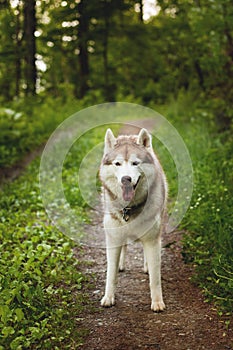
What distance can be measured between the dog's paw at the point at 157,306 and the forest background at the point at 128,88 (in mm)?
426

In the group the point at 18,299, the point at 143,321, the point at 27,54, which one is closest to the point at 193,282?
the point at 143,321

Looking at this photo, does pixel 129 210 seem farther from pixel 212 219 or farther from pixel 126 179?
pixel 212 219

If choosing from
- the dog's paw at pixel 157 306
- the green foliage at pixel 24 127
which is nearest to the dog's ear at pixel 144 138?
the dog's paw at pixel 157 306

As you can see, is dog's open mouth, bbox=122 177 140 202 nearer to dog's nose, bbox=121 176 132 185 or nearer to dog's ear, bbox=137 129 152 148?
dog's nose, bbox=121 176 132 185

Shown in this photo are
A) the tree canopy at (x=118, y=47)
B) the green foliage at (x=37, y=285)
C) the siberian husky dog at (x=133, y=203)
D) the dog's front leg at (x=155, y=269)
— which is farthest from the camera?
the tree canopy at (x=118, y=47)

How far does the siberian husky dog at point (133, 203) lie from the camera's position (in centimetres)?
370

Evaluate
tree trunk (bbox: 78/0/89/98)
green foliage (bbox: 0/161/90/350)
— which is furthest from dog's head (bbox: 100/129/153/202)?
tree trunk (bbox: 78/0/89/98)

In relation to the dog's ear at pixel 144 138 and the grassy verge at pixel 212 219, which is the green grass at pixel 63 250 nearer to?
the grassy verge at pixel 212 219

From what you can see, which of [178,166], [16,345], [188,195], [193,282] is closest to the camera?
[16,345]

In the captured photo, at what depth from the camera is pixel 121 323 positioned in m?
3.66


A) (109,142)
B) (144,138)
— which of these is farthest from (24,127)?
(144,138)

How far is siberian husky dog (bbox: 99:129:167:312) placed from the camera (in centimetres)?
370

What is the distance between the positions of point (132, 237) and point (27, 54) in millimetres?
9482

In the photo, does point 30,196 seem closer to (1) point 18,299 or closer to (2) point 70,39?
Answer: (1) point 18,299
